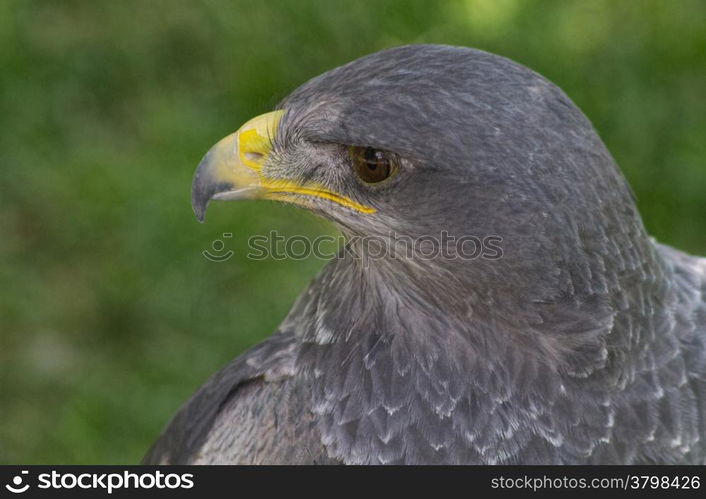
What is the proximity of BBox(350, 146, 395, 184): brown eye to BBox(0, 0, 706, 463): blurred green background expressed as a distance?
2736 mm

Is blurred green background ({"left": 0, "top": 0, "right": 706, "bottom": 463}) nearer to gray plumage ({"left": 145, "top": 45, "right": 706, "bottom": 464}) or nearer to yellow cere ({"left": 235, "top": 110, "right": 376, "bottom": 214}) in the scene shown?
yellow cere ({"left": 235, "top": 110, "right": 376, "bottom": 214})

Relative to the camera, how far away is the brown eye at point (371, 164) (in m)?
3.24

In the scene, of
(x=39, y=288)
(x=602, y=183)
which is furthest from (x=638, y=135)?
(x=39, y=288)

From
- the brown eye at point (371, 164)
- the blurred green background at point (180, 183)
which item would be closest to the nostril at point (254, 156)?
the brown eye at point (371, 164)

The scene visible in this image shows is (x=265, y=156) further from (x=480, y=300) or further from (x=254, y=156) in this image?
(x=480, y=300)

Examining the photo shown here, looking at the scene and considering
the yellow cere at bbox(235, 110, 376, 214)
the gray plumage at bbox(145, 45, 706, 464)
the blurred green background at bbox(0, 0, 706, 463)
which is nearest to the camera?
the gray plumage at bbox(145, 45, 706, 464)

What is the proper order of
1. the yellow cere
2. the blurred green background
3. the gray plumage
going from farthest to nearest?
the blurred green background, the yellow cere, the gray plumage

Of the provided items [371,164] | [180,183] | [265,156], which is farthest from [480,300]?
[180,183]

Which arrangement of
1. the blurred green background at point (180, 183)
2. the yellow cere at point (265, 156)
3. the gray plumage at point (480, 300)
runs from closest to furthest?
the gray plumage at point (480, 300) < the yellow cere at point (265, 156) < the blurred green background at point (180, 183)

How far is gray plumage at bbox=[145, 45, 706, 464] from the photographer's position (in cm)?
315

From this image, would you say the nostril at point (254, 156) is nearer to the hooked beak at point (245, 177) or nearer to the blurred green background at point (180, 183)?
the hooked beak at point (245, 177)

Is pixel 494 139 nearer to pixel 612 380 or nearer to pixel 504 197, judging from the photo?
pixel 504 197

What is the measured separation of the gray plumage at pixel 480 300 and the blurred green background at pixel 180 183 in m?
2.56

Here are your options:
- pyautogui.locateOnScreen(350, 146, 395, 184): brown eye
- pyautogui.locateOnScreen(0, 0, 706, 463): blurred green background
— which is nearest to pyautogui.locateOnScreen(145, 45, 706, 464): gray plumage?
pyautogui.locateOnScreen(350, 146, 395, 184): brown eye
